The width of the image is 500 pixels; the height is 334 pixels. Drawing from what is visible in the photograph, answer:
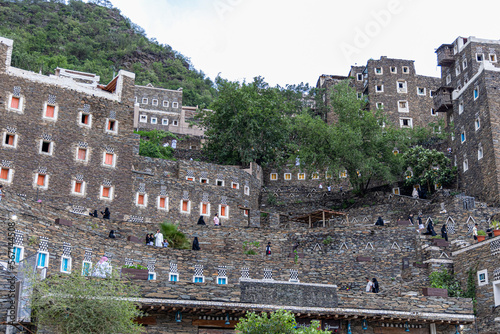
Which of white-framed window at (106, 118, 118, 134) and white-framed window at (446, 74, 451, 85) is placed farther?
white-framed window at (446, 74, 451, 85)

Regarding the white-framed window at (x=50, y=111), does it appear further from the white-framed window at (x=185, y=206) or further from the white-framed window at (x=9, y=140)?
the white-framed window at (x=185, y=206)

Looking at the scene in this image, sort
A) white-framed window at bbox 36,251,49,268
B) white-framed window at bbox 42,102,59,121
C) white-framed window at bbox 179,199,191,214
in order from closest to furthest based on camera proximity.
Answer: white-framed window at bbox 36,251,49,268, white-framed window at bbox 42,102,59,121, white-framed window at bbox 179,199,191,214

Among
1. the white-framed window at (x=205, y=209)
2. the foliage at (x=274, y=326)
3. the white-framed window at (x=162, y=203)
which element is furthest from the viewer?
the white-framed window at (x=205, y=209)

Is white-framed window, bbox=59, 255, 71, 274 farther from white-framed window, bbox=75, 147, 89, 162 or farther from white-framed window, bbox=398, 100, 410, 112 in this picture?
white-framed window, bbox=398, 100, 410, 112

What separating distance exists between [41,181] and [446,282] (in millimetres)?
24398

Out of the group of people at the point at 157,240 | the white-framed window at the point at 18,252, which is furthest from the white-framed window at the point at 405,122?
the white-framed window at the point at 18,252

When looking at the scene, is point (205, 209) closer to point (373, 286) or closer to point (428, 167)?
point (373, 286)

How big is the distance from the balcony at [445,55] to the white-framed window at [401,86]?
5.39 m

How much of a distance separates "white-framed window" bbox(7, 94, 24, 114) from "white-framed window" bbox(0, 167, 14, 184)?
158 inches

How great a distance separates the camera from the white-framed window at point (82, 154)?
38.6 meters

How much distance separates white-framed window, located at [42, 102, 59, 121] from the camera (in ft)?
126

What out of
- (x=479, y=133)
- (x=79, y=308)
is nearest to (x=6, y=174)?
(x=79, y=308)

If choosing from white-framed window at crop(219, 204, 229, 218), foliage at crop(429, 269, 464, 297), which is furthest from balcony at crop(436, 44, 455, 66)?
foliage at crop(429, 269, 464, 297)

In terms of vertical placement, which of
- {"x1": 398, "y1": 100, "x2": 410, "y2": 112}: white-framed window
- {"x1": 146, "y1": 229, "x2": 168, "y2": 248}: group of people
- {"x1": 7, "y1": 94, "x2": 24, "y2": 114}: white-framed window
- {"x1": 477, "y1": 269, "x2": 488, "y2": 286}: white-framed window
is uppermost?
{"x1": 398, "y1": 100, "x2": 410, "y2": 112}: white-framed window
